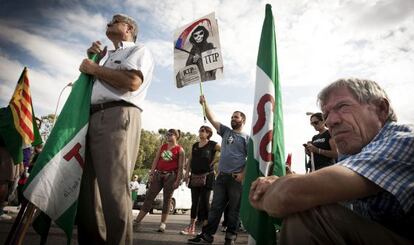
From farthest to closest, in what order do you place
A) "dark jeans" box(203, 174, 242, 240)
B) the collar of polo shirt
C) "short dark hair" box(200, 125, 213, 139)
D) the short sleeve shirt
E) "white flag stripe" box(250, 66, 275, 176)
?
1. "short dark hair" box(200, 125, 213, 139)
2. the short sleeve shirt
3. "dark jeans" box(203, 174, 242, 240)
4. the collar of polo shirt
5. "white flag stripe" box(250, 66, 275, 176)

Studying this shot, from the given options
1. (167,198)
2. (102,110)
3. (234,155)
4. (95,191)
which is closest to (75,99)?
(102,110)

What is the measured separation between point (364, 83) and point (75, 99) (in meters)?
2.29

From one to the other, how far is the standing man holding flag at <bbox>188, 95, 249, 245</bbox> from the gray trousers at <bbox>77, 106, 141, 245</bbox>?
2.36 meters

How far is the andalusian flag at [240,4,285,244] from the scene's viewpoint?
7.51 feet

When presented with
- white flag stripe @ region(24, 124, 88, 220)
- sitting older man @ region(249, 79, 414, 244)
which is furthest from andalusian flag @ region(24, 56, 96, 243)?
sitting older man @ region(249, 79, 414, 244)

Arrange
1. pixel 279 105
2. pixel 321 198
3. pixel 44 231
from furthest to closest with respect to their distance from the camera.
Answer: pixel 279 105, pixel 44 231, pixel 321 198

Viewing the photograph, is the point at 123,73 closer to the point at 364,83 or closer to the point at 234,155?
the point at 364,83

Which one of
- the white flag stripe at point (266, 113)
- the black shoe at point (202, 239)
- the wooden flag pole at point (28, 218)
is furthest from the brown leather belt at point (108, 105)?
the black shoe at point (202, 239)

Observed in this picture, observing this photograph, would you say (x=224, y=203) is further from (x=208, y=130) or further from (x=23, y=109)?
(x=23, y=109)

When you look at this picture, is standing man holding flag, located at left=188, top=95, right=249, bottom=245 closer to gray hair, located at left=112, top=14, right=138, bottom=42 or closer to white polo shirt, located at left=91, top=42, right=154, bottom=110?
gray hair, located at left=112, top=14, right=138, bottom=42

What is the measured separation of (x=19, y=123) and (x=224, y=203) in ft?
10.4

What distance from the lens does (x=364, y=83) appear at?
1722 mm

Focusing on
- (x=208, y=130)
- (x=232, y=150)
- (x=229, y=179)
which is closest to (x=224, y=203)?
A: (x=229, y=179)

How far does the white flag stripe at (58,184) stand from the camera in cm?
238
